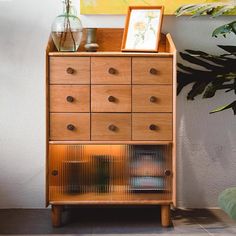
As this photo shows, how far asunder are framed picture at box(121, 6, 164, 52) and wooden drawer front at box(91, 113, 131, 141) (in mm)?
425

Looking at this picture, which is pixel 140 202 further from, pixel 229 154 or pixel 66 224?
pixel 229 154

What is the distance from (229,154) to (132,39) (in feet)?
3.26


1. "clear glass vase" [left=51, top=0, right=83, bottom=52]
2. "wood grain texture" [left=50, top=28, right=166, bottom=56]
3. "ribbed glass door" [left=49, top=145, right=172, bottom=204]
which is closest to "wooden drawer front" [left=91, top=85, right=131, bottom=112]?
"ribbed glass door" [left=49, top=145, right=172, bottom=204]

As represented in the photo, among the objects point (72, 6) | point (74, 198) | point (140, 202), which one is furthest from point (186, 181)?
point (72, 6)

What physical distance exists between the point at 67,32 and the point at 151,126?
2.45ft

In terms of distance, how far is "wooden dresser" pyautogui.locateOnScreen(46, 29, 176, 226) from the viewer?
8.79ft

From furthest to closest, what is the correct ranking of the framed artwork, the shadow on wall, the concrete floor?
the shadow on wall, the framed artwork, the concrete floor

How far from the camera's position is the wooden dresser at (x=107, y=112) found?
8.79 ft

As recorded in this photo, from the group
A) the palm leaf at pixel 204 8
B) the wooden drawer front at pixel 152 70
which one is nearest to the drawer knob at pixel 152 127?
the wooden drawer front at pixel 152 70

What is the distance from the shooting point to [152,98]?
2.68 meters

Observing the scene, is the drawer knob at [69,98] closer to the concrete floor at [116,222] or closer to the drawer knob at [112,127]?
the drawer knob at [112,127]

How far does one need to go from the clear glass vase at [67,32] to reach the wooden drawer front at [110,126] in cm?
45

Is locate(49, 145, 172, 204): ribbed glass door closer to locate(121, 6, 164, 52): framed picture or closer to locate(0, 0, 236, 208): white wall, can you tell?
locate(0, 0, 236, 208): white wall

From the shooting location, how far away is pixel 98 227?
2.73 m
